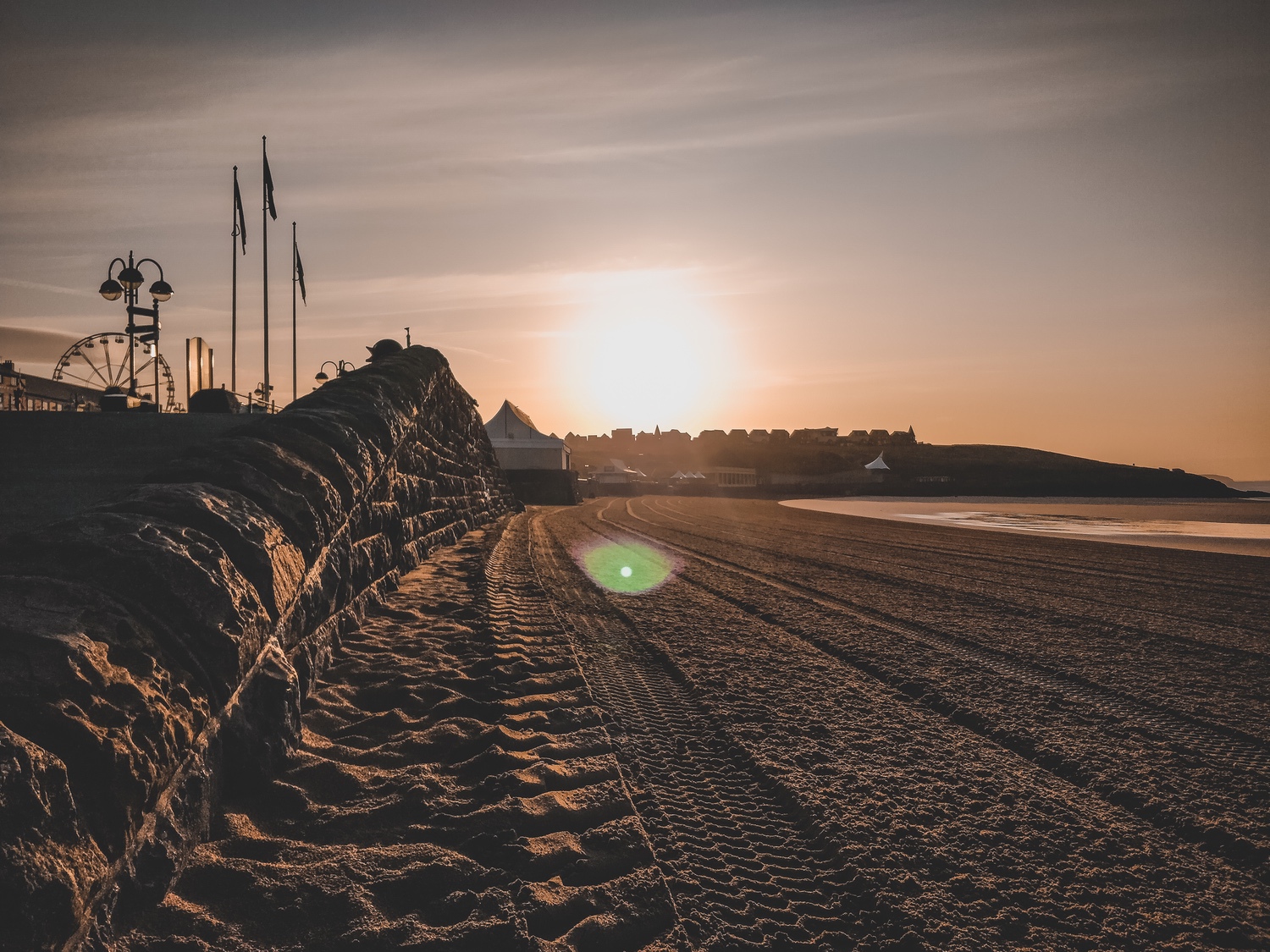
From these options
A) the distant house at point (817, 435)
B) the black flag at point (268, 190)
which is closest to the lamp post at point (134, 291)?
the black flag at point (268, 190)

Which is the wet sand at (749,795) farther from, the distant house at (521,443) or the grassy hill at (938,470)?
the grassy hill at (938,470)

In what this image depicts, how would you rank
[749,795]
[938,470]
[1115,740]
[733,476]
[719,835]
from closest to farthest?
[719,835] < [749,795] < [1115,740] < [938,470] < [733,476]

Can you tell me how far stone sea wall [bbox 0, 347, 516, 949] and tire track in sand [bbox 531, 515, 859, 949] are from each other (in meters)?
1.65

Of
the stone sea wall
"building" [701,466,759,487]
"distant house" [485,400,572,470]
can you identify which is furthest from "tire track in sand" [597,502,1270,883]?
"building" [701,466,759,487]

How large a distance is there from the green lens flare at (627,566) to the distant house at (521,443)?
28046mm

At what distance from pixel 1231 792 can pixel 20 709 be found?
4.71 meters

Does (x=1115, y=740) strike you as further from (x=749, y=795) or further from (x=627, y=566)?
(x=627, y=566)

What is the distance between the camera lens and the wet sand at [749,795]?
7.58ft

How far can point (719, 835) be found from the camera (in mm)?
2891

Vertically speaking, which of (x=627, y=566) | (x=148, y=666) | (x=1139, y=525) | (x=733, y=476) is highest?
(x=733, y=476)

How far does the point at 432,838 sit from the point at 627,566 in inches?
343

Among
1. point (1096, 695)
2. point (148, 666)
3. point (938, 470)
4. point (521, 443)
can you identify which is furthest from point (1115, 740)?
Answer: point (938, 470)

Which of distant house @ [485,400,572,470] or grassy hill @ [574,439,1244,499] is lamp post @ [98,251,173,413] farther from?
grassy hill @ [574,439,1244,499]

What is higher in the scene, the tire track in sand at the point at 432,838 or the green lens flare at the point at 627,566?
the tire track in sand at the point at 432,838
